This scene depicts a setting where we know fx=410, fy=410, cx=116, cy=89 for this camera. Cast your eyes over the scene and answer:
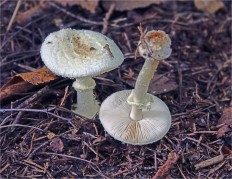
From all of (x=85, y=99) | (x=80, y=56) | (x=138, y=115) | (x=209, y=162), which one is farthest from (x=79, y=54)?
(x=209, y=162)

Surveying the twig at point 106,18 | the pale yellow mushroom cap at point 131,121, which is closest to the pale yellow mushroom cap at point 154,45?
the pale yellow mushroom cap at point 131,121

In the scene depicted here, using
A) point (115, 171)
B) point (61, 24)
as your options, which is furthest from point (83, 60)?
point (61, 24)

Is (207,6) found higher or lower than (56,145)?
higher

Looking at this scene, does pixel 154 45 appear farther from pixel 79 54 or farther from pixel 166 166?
pixel 166 166

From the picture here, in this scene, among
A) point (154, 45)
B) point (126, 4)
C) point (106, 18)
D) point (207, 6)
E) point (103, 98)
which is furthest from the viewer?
point (207, 6)

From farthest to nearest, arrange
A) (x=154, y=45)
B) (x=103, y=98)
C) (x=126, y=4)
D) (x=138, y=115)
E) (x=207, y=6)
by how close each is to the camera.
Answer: (x=207, y=6) → (x=126, y=4) → (x=103, y=98) → (x=138, y=115) → (x=154, y=45)

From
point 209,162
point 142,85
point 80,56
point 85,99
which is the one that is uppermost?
point 80,56

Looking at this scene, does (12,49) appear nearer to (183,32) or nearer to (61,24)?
(61,24)
